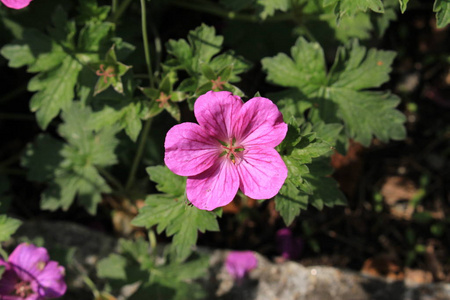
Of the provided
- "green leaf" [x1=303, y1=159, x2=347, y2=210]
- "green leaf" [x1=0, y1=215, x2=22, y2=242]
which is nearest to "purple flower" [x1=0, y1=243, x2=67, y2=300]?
"green leaf" [x1=0, y1=215, x2=22, y2=242]

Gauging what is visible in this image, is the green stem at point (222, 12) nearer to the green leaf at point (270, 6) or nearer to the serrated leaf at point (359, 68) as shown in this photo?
the green leaf at point (270, 6)

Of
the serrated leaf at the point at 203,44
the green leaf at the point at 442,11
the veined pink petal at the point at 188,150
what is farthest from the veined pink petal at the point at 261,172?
the green leaf at the point at 442,11

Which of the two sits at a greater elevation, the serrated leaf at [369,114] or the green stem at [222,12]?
the green stem at [222,12]

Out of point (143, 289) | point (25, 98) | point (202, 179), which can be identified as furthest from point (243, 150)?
point (25, 98)

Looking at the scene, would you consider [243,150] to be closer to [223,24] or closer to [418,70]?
[223,24]

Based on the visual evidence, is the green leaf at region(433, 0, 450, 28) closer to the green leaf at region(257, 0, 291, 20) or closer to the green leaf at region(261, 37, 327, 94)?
the green leaf at region(261, 37, 327, 94)

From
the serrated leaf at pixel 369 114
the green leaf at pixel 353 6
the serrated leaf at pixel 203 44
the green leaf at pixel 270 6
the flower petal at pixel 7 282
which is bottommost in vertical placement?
the flower petal at pixel 7 282

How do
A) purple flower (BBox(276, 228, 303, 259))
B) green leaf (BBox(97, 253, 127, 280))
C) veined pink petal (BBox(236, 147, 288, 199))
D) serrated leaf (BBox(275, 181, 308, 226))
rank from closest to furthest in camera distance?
veined pink petal (BBox(236, 147, 288, 199)) < serrated leaf (BBox(275, 181, 308, 226)) < green leaf (BBox(97, 253, 127, 280)) < purple flower (BBox(276, 228, 303, 259))
